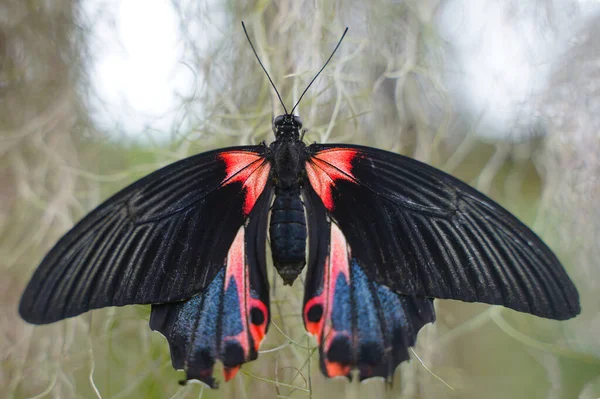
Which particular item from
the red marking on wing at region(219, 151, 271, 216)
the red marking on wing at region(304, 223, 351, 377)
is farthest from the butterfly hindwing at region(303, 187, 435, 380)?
the red marking on wing at region(219, 151, 271, 216)

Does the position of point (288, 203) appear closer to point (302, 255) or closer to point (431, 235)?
point (302, 255)

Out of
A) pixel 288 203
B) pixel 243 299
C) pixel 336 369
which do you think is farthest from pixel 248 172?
pixel 336 369

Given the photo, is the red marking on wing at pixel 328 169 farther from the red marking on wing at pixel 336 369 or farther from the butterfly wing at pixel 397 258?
the red marking on wing at pixel 336 369

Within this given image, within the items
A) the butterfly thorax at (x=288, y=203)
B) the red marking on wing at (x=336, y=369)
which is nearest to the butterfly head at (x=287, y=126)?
the butterfly thorax at (x=288, y=203)

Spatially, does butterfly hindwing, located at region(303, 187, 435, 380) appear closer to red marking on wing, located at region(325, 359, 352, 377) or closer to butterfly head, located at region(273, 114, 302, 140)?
red marking on wing, located at region(325, 359, 352, 377)

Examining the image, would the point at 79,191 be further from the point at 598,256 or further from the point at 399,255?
the point at 598,256

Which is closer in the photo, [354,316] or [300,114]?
[354,316]

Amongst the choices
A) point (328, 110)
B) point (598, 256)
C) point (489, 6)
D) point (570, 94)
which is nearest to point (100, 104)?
point (328, 110)
